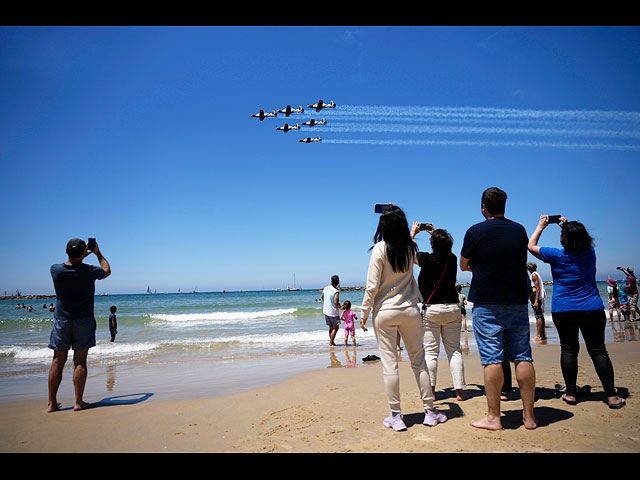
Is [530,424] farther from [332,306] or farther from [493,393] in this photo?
[332,306]

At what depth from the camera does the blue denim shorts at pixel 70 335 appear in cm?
424

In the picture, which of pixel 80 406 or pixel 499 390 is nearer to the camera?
pixel 499 390

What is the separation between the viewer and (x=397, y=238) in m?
3.19

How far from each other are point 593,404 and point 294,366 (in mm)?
4971

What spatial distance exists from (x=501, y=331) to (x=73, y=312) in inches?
181

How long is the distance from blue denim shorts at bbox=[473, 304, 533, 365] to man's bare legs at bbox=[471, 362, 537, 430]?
0.22 ft

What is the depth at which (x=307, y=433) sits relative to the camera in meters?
3.18

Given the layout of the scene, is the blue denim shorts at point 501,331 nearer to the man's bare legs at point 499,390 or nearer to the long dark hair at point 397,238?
the man's bare legs at point 499,390

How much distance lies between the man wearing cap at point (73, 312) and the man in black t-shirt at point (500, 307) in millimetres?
4254

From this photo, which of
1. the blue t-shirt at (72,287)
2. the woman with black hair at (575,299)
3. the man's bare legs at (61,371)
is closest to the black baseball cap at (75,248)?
the blue t-shirt at (72,287)

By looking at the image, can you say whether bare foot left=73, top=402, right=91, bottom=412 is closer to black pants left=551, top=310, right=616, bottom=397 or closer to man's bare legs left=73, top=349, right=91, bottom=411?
man's bare legs left=73, top=349, right=91, bottom=411

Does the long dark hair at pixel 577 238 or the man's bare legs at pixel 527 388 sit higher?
the long dark hair at pixel 577 238

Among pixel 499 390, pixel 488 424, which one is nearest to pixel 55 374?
pixel 488 424
